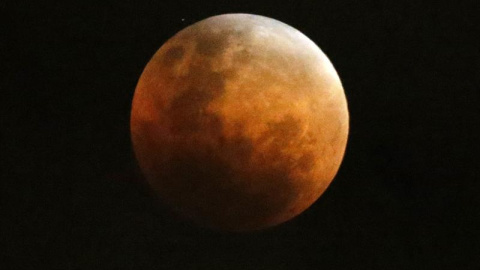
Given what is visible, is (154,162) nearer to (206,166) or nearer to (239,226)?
(206,166)

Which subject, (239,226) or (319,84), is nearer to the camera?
(319,84)

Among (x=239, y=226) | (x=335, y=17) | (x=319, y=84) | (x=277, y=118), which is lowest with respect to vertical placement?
(x=239, y=226)

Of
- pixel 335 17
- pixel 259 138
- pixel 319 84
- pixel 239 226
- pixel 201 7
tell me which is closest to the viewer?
pixel 259 138

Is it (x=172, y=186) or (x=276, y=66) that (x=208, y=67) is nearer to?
(x=276, y=66)

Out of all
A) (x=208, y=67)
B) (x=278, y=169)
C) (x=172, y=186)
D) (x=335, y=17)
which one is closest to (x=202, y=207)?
(x=172, y=186)

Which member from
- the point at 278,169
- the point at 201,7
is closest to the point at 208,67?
the point at 278,169

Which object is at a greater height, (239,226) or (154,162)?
(154,162)

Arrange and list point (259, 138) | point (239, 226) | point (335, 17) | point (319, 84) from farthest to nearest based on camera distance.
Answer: point (335, 17), point (239, 226), point (319, 84), point (259, 138)
